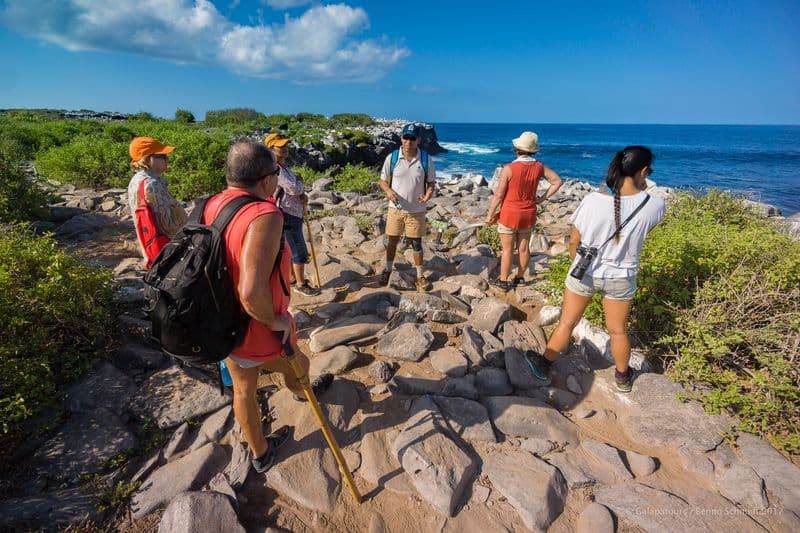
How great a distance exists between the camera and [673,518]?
8.07ft

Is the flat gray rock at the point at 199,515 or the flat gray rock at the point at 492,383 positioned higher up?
the flat gray rock at the point at 492,383

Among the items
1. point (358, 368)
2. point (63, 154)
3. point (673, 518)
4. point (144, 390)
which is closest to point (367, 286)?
point (358, 368)

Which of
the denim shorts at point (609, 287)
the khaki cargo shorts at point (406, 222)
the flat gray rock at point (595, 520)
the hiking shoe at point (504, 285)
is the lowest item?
the flat gray rock at point (595, 520)

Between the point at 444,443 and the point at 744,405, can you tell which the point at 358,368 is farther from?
the point at 744,405

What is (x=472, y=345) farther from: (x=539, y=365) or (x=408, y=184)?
(x=408, y=184)

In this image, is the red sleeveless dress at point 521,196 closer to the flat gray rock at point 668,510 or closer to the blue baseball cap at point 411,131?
the blue baseball cap at point 411,131

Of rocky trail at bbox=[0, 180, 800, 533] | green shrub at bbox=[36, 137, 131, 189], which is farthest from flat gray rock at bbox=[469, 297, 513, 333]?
green shrub at bbox=[36, 137, 131, 189]

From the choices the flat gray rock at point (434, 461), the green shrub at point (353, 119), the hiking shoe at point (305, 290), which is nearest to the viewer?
the flat gray rock at point (434, 461)

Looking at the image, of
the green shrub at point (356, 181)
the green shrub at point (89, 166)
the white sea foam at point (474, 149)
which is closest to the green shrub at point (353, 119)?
the white sea foam at point (474, 149)

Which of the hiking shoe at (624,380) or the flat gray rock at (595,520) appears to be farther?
the hiking shoe at (624,380)

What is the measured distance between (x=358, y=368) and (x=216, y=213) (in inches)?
91.8

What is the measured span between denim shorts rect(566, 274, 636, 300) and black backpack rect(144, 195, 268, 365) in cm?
267

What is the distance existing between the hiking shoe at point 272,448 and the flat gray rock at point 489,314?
2399mm

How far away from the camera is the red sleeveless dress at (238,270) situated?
1.86 metres
